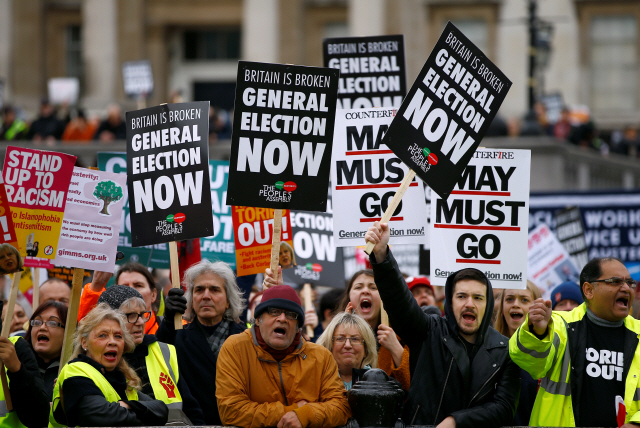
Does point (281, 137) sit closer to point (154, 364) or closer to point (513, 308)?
point (154, 364)

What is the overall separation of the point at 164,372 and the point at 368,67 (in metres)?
4.00

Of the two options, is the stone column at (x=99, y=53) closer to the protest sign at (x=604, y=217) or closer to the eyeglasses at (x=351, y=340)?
the protest sign at (x=604, y=217)

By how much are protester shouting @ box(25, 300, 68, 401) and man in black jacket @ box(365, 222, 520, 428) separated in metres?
2.08

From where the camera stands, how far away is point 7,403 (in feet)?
17.6

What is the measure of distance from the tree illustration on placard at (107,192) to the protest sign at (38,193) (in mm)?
241

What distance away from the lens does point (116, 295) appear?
591cm

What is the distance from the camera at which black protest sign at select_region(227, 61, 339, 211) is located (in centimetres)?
643

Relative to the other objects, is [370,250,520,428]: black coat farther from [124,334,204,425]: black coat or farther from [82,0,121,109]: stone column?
[82,0,121,109]: stone column

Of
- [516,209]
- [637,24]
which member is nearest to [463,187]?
[516,209]

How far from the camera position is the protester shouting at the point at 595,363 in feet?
17.7

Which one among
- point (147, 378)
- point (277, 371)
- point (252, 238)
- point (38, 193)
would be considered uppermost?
point (38, 193)

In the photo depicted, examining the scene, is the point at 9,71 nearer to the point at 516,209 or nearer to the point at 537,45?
the point at 537,45

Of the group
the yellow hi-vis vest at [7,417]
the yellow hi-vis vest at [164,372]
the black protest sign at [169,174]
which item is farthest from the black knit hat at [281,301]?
the black protest sign at [169,174]

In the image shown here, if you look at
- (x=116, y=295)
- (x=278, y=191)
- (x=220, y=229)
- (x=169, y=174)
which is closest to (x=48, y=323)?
(x=116, y=295)
